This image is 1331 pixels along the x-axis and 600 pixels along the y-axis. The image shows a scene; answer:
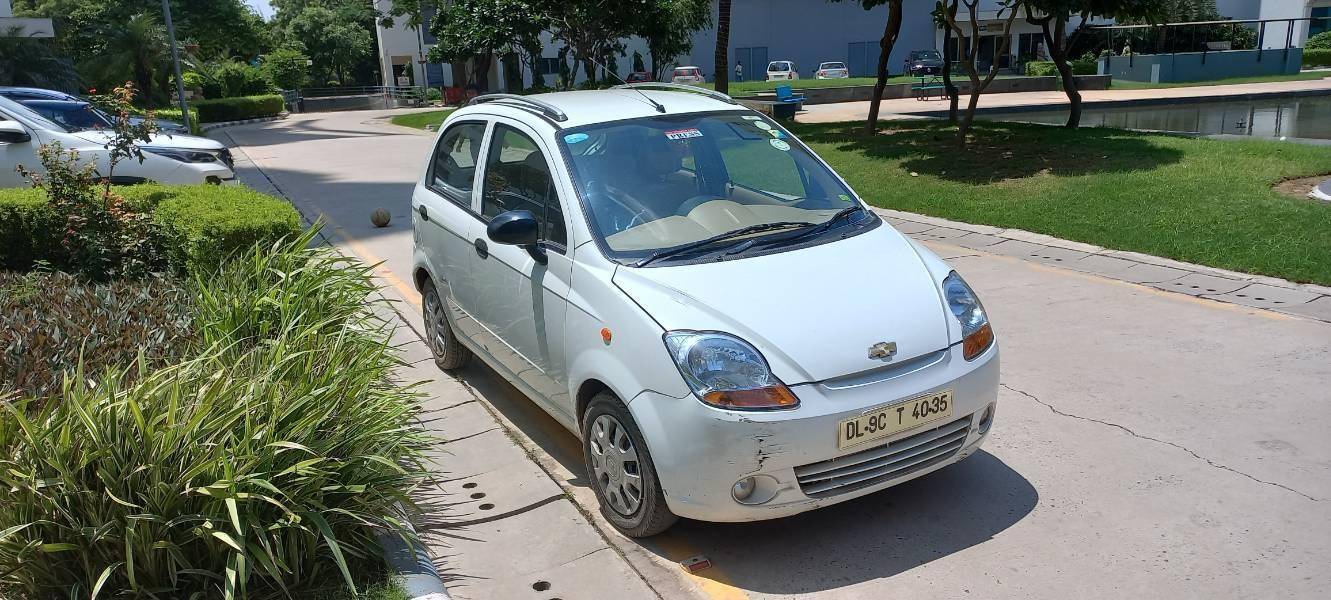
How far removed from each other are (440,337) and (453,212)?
3.45 feet

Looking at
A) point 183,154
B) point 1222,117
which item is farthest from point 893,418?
point 1222,117

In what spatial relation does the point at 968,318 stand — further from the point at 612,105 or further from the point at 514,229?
the point at 612,105

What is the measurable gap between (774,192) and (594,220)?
42.5 inches

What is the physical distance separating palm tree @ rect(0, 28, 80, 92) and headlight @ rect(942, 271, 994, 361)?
30.7m

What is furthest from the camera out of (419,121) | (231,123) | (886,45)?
(231,123)

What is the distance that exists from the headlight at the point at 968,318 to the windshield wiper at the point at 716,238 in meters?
0.75

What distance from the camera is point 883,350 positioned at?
3.96 meters

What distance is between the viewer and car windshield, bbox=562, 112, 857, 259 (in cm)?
469

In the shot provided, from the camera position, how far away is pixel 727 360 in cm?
387

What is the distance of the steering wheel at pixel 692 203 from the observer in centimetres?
482

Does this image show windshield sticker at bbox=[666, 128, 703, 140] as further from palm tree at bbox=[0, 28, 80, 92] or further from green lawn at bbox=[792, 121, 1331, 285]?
palm tree at bbox=[0, 28, 80, 92]

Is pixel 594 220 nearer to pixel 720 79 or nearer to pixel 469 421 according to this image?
pixel 469 421

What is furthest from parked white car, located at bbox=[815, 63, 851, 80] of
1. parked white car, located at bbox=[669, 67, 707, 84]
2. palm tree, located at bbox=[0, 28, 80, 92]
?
palm tree, located at bbox=[0, 28, 80, 92]

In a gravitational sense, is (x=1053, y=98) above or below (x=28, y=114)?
below
